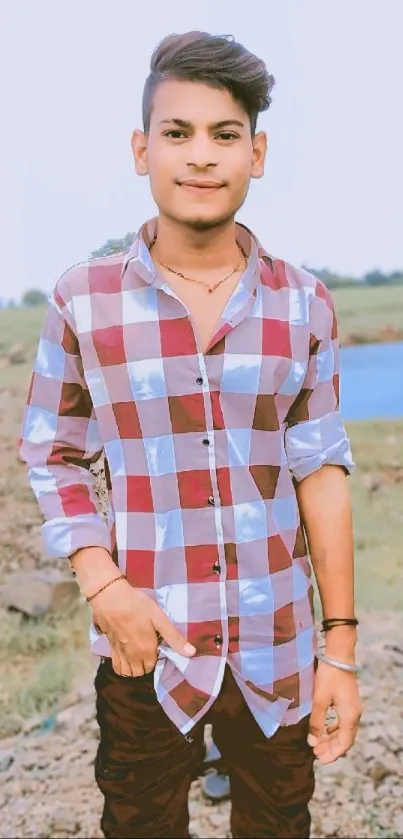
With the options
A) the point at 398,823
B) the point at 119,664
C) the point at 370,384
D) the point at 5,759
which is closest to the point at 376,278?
the point at 370,384

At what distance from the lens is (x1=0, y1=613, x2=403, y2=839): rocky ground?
1.62 meters

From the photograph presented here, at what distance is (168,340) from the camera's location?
3.43 ft

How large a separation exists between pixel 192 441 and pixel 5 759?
3.23 feet

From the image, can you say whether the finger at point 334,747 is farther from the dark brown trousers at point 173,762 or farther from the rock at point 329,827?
the rock at point 329,827

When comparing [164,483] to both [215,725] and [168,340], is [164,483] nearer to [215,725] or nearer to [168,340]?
[168,340]

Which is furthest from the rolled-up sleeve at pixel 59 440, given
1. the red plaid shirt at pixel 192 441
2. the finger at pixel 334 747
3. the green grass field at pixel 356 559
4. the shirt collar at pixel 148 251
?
the green grass field at pixel 356 559

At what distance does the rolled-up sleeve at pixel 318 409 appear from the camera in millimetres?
1098

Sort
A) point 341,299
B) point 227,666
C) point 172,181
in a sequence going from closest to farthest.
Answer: point 172,181 → point 227,666 → point 341,299

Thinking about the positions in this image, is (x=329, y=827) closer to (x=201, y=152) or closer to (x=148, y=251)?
(x=148, y=251)

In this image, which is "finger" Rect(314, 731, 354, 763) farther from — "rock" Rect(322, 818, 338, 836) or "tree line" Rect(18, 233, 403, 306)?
"tree line" Rect(18, 233, 403, 306)

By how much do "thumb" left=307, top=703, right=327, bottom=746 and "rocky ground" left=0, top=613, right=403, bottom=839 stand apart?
0.56 meters

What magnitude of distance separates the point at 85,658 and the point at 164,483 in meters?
0.78

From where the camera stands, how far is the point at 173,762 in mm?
1167

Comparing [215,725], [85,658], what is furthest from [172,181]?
[85,658]
